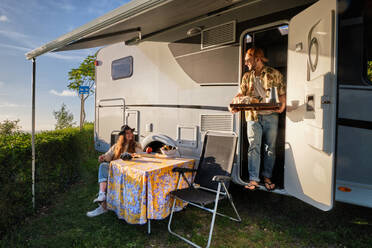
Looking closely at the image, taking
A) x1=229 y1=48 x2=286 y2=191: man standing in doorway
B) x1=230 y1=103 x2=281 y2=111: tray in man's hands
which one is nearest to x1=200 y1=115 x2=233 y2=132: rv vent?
x1=229 y1=48 x2=286 y2=191: man standing in doorway

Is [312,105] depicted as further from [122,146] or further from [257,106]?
[122,146]

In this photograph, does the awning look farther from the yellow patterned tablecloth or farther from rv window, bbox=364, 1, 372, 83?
the yellow patterned tablecloth

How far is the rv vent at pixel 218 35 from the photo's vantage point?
2.90 meters

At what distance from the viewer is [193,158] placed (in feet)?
10.6

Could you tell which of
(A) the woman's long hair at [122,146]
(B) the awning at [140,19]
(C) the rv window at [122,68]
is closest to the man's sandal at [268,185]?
(A) the woman's long hair at [122,146]

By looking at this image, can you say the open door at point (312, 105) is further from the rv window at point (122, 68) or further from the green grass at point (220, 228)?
the rv window at point (122, 68)

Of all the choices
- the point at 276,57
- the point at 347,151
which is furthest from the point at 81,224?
the point at 276,57

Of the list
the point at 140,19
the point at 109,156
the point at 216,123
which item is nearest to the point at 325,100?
the point at 216,123

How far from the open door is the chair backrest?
23.3 inches

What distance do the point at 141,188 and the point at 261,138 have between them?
4.56ft

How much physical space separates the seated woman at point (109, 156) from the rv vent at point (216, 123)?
0.97 m

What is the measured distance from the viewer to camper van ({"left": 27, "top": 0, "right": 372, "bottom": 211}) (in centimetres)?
209

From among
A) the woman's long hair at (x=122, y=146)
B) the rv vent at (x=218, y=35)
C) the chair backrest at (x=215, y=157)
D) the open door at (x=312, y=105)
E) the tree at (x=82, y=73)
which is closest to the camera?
the open door at (x=312, y=105)

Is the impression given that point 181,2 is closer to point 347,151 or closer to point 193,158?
point 193,158
